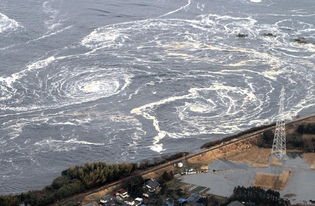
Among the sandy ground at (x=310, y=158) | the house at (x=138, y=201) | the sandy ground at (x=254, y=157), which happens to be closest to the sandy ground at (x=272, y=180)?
the sandy ground at (x=254, y=157)

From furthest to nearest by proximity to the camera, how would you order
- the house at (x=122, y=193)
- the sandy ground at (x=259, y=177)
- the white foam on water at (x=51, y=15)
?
the white foam on water at (x=51, y=15) → the sandy ground at (x=259, y=177) → the house at (x=122, y=193)

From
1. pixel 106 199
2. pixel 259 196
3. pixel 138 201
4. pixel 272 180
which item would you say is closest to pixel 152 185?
pixel 138 201

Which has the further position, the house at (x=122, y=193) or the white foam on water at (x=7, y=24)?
the white foam on water at (x=7, y=24)

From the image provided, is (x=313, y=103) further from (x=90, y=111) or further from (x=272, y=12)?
(x=272, y=12)

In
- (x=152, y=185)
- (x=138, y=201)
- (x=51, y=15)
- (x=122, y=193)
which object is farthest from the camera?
(x=51, y=15)

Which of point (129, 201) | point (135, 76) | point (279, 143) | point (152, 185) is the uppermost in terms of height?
point (135, 76)

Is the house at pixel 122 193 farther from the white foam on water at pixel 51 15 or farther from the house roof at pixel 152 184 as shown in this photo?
the white foam on water at pixel 51 15

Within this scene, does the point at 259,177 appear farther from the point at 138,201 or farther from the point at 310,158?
the point at 138,201
